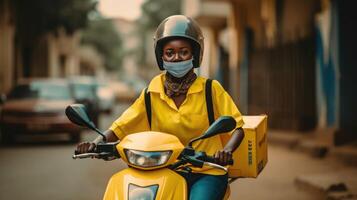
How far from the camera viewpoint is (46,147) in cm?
1186

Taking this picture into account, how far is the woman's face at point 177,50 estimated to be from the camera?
2963mm

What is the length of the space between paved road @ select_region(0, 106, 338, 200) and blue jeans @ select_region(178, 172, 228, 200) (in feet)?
11.8

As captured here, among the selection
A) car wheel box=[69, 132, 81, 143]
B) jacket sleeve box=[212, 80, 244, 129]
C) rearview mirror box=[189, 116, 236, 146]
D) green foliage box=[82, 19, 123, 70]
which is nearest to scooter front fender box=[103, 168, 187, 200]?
rearview mirror box=[189, 116, 236, 146]

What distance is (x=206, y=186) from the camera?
2.76 m

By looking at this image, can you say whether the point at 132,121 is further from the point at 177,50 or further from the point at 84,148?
the point at 177,50

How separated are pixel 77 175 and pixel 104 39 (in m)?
53.0

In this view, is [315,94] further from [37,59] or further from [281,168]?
[37,59]

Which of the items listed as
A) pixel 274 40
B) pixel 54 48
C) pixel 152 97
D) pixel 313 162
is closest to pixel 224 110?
pixel 152 97

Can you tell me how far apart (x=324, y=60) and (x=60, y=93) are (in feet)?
21.3

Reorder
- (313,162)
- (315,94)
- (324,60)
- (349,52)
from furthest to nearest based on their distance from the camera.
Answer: (315,94), (324,60), (349,52), (313,162)

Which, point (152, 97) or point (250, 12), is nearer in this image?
point (152, 97)

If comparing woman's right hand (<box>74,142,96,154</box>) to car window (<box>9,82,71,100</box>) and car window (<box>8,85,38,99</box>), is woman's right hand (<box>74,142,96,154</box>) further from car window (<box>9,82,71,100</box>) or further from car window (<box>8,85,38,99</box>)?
car window (<box>8,85,38,99</box>)

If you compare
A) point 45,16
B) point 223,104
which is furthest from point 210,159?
point 45,16

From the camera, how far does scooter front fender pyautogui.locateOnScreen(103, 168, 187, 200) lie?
7.88 feet
